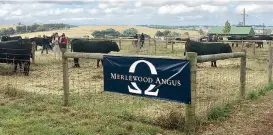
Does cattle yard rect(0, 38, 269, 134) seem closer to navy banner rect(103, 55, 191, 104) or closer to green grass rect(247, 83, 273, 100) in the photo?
green grass rect(247, 83, 273, 100)

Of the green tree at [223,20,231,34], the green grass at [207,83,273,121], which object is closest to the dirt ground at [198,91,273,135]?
the green grass at [207,83,273,121]

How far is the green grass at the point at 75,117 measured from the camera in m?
6.32

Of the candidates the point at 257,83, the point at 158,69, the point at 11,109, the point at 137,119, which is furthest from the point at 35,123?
the point at 257,83

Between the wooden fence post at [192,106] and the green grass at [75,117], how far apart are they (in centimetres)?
27

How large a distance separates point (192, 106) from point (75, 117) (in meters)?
2.34

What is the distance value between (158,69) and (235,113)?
2293 millimetres

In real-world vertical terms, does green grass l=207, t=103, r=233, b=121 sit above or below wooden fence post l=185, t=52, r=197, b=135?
below

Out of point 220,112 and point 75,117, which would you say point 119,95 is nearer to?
point 75,117

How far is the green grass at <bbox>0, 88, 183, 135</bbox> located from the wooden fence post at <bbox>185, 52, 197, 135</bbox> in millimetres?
268

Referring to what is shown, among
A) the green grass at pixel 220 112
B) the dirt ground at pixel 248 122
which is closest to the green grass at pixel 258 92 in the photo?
the dirt ground at pixel 248 122

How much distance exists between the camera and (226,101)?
28.2ft

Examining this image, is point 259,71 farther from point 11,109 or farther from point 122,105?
point 11,109

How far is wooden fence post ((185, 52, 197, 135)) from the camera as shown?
6148 mm

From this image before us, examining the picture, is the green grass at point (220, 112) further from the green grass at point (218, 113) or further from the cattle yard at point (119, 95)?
the cattle yard at point (119, 95)
